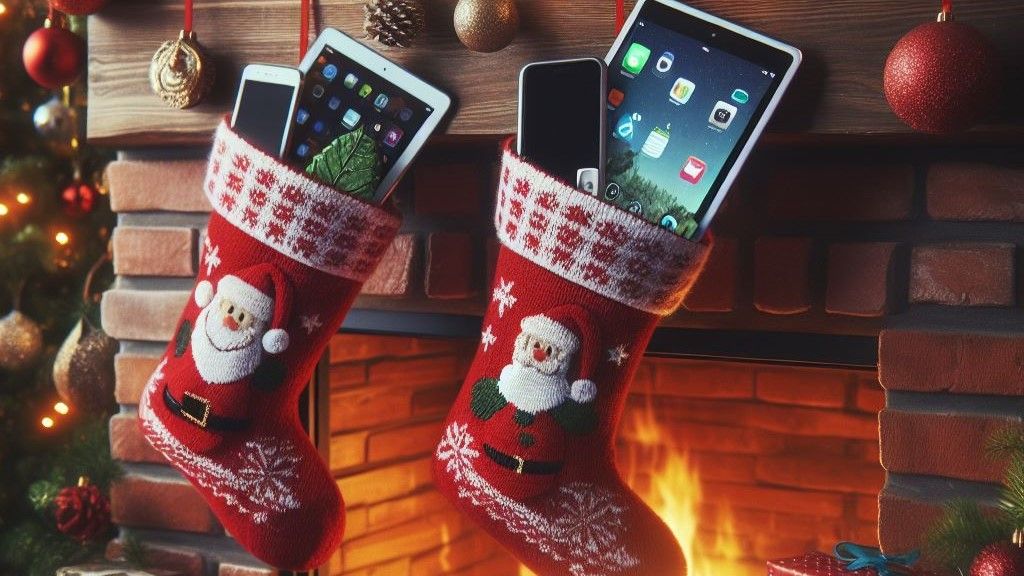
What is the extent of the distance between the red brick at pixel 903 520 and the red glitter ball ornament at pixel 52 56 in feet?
3.89

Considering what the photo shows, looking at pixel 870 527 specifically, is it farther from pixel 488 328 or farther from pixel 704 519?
pixel 488 328

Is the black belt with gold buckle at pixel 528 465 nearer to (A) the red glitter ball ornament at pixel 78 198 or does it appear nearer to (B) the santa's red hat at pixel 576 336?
(B) the santa's red hat at pixel 576 336

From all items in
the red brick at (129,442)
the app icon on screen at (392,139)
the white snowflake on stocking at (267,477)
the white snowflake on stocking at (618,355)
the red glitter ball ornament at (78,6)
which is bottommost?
the red brick at (129,442)

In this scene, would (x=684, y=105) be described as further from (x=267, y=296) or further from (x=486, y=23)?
(x=267, y=296)

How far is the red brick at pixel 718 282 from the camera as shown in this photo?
3.94 feet

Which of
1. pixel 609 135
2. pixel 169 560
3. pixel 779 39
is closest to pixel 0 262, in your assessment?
pixel 169 560

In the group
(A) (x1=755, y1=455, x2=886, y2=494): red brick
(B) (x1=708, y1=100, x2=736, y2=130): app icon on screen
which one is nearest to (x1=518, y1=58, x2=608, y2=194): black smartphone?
(B) (x1=708, y1=100, x2=736, y2=130): app icon on screen

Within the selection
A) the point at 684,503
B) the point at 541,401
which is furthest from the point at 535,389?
the point at 684,503

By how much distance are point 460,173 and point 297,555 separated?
503 mm

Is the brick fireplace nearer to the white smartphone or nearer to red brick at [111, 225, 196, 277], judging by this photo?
red brick at [111, 225, 196, 277]

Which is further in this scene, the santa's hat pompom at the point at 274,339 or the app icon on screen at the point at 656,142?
the santa's hat pompom at the point at 274,339

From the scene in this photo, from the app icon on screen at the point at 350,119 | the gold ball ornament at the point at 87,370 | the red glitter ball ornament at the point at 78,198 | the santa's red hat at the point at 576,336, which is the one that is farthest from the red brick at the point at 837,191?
the red glitter ball ornament at the point at 78,198

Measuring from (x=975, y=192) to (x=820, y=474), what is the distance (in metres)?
0.59

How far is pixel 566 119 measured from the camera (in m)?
1.11
